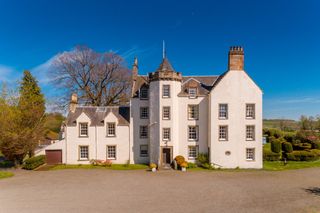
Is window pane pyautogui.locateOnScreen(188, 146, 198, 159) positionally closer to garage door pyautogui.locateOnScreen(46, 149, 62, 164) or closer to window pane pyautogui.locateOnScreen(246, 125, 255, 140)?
window pane pyautogui.locateOnScreen(246, 125, 255, 140)

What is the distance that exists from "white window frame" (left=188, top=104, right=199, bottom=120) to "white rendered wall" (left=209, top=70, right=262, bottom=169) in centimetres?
213

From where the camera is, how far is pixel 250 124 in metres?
27.9

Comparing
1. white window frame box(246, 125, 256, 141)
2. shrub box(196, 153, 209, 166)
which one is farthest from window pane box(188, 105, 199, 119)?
white window frame box(246, 125, 256, 141)

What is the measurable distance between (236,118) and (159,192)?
16353 mm

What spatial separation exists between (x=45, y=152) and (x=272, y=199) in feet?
96.9

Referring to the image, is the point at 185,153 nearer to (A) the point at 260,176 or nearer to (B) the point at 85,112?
(A) the point at 260,176

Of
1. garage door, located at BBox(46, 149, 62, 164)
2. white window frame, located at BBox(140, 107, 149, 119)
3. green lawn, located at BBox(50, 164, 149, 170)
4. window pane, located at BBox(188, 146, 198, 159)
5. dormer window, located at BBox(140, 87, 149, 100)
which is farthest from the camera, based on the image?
dormer window, located at BBox(140, 87, 149, 100)

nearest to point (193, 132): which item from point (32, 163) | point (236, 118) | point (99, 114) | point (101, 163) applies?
point (236, 118)

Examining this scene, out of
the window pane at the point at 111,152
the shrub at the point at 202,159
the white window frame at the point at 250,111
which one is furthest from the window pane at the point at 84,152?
the white window frame at the point at 250,111

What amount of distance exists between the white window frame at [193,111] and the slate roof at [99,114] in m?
9.28

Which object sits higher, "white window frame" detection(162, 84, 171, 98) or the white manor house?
"white window frame" detection(162, 84, 171, 98)

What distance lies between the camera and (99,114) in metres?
31.0

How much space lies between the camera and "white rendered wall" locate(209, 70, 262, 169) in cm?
2764

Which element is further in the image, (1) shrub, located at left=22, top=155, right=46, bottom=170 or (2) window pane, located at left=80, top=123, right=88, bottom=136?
(2) window pane, located at left=80, top=123, right=88, bottom=136
